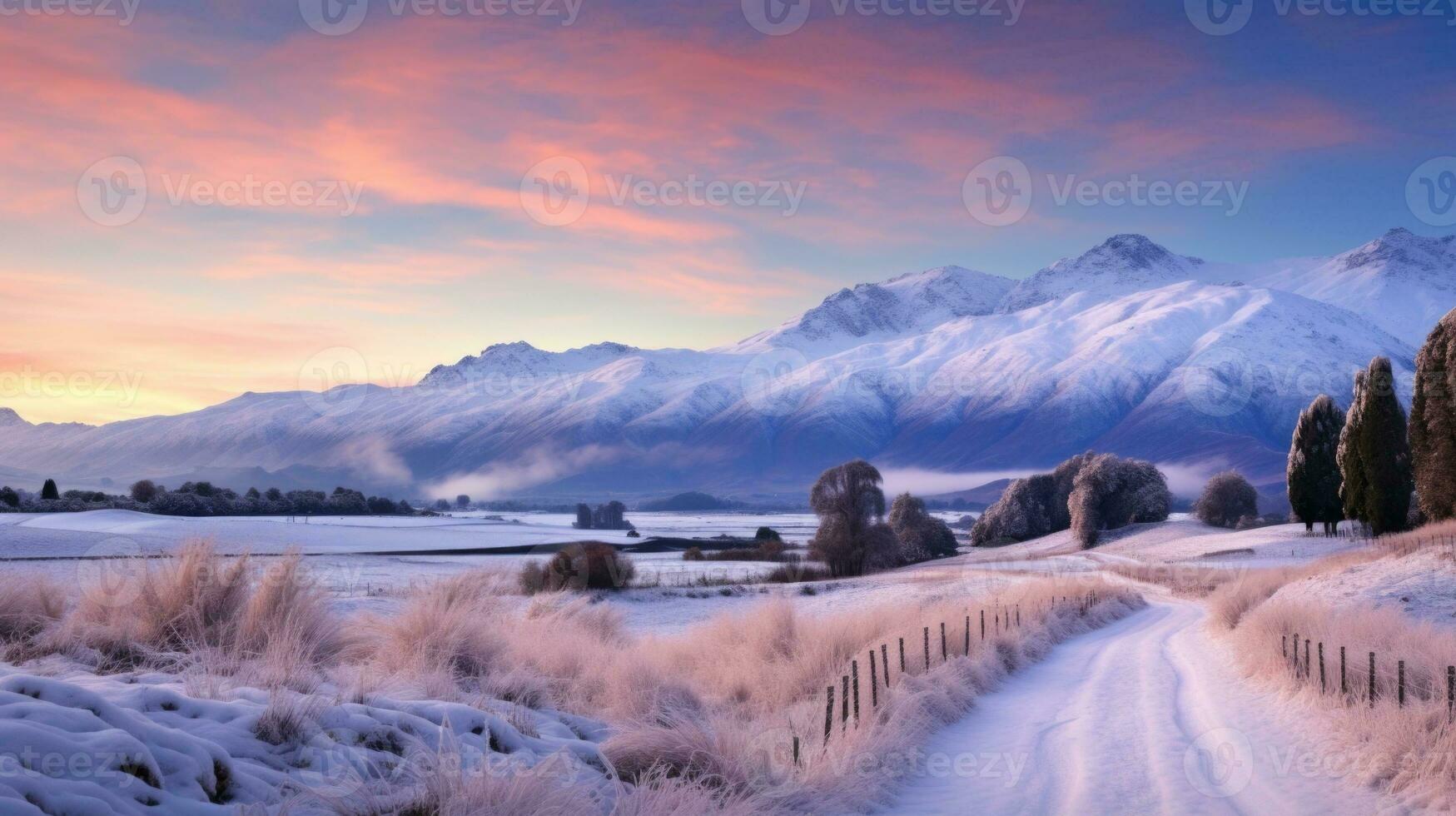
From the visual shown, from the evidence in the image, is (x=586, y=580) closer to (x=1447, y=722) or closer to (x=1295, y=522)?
(x=1447, y=722)

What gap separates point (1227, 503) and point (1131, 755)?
8698 cm

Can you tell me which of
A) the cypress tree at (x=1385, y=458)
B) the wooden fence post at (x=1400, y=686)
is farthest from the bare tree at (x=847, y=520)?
the wooden fence post at (x=1400, y=686)

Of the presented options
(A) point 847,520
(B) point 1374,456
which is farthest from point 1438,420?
(A) point 847,520

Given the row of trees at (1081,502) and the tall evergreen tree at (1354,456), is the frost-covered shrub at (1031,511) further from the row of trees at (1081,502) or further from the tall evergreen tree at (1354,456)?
the tall evergreen tree at (1354,456)

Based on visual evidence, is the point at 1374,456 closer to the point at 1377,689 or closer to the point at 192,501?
the point at 1377,689

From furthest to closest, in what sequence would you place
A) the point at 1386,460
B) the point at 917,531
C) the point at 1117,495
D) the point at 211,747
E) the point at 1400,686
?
1. the point at 1117,495
2. the point at 917,531
3. the point at 1386,460
4. the point at 1400,686
5. the point at 211,747

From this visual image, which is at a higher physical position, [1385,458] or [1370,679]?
[1385,458]

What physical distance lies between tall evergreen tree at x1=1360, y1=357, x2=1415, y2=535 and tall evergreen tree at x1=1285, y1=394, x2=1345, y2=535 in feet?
47.5

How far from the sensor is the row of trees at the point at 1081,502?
86.4 meters

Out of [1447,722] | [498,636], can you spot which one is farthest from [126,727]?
[1447,722]

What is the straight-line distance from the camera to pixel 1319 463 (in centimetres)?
6075

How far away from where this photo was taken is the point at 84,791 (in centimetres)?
459

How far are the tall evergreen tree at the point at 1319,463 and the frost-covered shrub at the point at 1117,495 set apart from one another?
24.4 meters

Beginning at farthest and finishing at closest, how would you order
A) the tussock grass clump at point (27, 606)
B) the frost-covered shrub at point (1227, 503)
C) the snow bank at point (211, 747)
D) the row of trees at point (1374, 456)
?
the frost-covered shrub at point (1227, 503) → the row of trees at point (1374, 456) → the tussock grass clump at point (27, 606) → the snow bank at point (211, 747)
